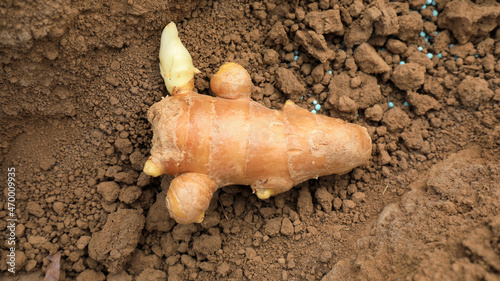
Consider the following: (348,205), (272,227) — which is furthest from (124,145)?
(348,205)

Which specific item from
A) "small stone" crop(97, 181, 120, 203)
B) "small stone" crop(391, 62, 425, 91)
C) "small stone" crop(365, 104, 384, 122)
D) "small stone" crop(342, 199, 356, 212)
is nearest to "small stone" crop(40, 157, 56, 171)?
"small stone" crop(97, 181, 120, 203)

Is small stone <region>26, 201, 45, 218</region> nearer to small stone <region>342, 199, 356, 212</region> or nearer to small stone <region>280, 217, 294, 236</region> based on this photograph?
small stone <region>280, 217, 294, 236</region>

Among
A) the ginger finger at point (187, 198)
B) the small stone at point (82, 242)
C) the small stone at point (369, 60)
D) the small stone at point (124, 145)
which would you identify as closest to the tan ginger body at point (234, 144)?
the ginger finger at point (187, 198)

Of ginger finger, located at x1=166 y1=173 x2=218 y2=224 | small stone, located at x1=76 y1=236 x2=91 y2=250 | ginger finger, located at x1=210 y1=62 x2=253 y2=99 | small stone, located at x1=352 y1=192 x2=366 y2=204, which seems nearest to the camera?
ginger finger, located at x1=166 y1=173 x2=218 y2=224

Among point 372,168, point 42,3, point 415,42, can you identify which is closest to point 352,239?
point 372,168

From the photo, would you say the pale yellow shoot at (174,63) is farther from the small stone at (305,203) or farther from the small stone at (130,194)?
the small stone at (305,203)

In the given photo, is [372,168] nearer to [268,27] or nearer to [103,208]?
[268,27]

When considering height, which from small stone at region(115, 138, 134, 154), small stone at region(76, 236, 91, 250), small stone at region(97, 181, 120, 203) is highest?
small stone at region(115, 138, 134, 154)

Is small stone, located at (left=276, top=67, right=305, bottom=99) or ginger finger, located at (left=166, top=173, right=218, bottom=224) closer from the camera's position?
ginger finger, located at (left=166, top=173, right=218, bottom=224)
